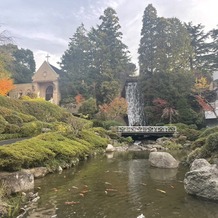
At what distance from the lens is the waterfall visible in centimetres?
4219

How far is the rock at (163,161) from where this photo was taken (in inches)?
556

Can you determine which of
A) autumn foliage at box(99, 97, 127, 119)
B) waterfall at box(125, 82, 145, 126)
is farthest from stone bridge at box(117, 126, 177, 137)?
waterfall at box(125, 82, 145, 126)

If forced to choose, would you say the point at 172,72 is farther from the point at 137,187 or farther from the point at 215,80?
the point at 137,187

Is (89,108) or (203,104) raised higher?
(203,104)

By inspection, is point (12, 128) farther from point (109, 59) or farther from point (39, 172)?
point (109, 59)

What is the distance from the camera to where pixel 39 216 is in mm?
6566

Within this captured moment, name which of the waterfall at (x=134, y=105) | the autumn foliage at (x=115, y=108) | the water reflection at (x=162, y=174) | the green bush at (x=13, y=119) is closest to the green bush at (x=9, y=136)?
the green bush at (x=13, y=119)

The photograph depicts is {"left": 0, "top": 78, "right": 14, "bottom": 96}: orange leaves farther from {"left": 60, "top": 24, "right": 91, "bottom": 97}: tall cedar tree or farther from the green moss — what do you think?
the green moss

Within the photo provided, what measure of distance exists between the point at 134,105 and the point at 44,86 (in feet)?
55.8

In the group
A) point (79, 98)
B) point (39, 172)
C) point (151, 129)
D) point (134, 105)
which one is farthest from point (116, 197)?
point (79, 98)

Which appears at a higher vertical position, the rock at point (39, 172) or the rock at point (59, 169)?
the rock at point (39, 172)

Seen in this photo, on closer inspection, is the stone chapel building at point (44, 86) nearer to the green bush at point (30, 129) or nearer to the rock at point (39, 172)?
the green bush at point (30, 129)

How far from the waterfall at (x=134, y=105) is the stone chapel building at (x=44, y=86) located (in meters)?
12.4

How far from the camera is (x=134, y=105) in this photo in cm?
4391
